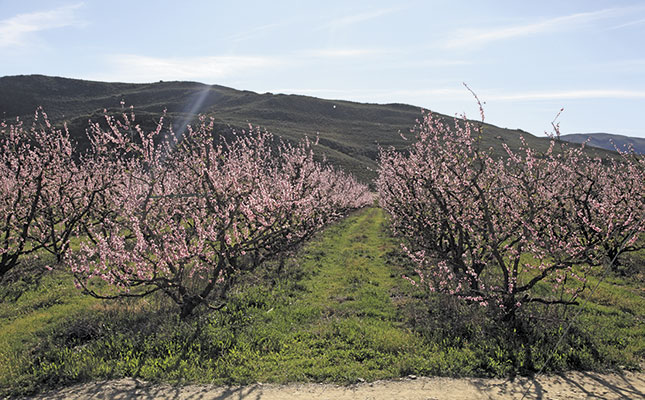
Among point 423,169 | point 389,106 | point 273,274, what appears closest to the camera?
point 423,169

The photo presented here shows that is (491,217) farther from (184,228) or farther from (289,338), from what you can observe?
(184,228)

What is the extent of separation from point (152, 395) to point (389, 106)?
162278 millimetres

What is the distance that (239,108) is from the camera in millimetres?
127062

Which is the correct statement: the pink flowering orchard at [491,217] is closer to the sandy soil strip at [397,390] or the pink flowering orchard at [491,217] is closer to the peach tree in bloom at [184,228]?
the sandy soil strip at [397,390]

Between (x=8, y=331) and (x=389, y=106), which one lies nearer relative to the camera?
(x=8, y=331)

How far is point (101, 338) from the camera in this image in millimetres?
8227

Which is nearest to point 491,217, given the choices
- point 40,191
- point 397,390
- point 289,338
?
point 397,390

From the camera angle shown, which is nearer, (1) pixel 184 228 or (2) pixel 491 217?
(1) pixel 184 228

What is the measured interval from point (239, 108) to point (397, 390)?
127869 millimetres

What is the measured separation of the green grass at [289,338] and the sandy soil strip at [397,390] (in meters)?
0.26

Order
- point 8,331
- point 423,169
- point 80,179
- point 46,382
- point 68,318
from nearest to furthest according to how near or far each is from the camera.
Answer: point 46,382
point 8,331
point 68,318
point 423,169
point 80,179

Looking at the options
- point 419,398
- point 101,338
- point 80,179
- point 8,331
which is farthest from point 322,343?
point 80,179

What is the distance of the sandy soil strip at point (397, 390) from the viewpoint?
6.27 metres

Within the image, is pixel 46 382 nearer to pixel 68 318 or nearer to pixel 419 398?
pixel 68 318
